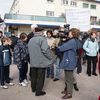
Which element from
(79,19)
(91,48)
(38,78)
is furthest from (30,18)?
(38,78)

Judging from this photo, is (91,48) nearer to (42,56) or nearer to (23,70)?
(23,70)

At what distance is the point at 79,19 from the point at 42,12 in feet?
140

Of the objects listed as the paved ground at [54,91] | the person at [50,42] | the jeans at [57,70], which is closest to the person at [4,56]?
the paved ground at [54,91]

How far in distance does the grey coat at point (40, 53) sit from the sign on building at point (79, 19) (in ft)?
13.3

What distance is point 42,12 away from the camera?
54.0m

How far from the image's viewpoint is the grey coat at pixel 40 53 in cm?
784

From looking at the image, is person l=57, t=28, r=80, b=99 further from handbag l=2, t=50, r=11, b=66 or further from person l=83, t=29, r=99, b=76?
person l=83, t=29, r=99, b=76

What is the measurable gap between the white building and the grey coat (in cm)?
3543

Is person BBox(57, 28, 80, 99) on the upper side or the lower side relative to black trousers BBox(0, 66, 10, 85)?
upper

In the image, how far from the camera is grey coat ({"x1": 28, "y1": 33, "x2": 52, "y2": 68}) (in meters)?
7.84

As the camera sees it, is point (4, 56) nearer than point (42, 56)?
No

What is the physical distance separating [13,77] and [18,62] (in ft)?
5.99

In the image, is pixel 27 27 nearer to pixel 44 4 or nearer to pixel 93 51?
pixel 44 4

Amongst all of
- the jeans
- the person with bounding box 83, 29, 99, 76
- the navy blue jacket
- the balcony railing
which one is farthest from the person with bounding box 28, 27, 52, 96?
the balcony railing
